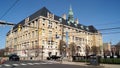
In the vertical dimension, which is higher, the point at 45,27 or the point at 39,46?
the point at 45,27

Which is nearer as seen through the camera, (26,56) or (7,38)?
(26,56)

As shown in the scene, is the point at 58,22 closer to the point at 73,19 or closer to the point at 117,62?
the point at 73,19

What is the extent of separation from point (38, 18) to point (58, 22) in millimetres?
11407

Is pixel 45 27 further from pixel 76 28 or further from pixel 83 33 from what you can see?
pixel 83 33

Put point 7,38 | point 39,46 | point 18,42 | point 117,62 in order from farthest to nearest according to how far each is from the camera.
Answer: point 7,38 < point 18,42 < point 39,46 < point 117,62

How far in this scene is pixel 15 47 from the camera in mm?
97625

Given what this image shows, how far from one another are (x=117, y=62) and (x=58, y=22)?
5310 cm

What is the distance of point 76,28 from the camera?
329 ft

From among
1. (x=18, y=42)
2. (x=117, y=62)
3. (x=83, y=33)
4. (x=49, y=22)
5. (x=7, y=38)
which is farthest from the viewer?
(x=7, y=38)

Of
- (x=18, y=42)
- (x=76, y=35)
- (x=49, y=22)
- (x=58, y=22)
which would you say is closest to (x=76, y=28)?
(x=76, y=35)

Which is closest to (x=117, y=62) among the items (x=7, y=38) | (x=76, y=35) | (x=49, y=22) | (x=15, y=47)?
(x=49, y=22)

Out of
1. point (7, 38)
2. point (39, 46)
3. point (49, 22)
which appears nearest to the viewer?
point (39, 46)

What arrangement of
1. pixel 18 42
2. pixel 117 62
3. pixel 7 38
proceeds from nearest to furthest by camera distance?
1. pixel 117 62
2. pixel 18 42
3. pixel 7 38

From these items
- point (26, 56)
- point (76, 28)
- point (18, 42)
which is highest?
point (76, 28)
